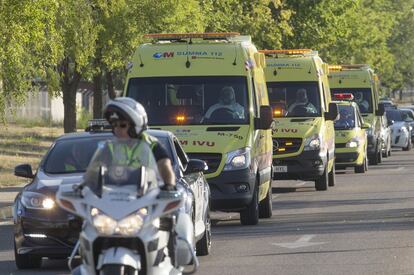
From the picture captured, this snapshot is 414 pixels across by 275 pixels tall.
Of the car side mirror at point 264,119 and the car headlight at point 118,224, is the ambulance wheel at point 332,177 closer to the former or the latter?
the car side mirror at point 264,119

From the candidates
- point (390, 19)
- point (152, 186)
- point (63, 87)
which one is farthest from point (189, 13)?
point (390, 19)

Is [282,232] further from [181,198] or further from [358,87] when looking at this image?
[358,87]

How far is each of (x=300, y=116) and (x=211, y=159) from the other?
8552 mm

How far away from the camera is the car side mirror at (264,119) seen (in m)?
18.8

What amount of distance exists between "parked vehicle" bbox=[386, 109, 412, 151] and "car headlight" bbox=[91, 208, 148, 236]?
41878 millimetres

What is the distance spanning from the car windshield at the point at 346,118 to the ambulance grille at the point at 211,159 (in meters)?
15.6

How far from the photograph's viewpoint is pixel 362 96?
3794cm

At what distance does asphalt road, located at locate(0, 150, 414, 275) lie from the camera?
14.1m

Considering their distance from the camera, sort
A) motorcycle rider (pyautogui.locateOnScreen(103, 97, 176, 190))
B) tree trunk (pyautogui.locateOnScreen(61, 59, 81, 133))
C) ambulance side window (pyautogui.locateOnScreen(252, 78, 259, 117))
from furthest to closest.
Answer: tree trunk (pyautogui.locateOnScreen(61, 59, 81, 133))
ambulance side window (pyautogui.locateOnScreen(252, 78, 259, 117))
motorcycle rider (pyautogui.locateOnScreen(103, 97, 176, 190))

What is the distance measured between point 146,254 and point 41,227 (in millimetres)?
4958

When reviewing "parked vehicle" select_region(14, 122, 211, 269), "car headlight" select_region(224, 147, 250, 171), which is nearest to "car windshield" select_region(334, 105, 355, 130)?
"car headlight" select_region(224, 147, 250, 171)

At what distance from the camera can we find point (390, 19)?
95.6 metres

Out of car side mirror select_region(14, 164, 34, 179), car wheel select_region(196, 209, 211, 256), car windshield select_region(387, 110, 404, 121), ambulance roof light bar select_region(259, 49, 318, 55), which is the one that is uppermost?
ambulance roof light bar select_region(259, 49, 318, 55)

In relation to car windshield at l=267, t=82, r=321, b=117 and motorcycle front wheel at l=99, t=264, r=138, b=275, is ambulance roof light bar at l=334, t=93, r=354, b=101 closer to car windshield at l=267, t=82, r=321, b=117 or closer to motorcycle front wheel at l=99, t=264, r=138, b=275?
car windshield at l=267, t=82, r=321, b=117
